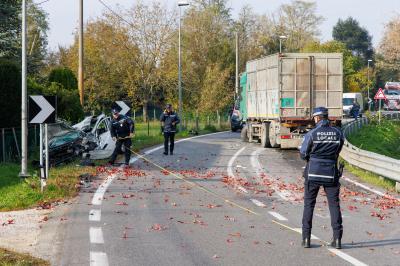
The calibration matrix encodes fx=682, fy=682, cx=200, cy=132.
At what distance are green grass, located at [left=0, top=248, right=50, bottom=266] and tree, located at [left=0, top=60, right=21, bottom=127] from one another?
14183 mm

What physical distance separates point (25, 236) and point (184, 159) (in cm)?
1234

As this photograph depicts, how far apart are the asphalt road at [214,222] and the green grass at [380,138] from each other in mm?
16827

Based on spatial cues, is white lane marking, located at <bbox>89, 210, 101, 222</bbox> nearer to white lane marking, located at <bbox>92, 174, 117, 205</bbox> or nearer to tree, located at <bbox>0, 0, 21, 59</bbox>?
white lane marking, located at <bbox>92, 174, 117, 205</bbox>

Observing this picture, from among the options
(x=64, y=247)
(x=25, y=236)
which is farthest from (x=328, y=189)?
(x=25, y=236)

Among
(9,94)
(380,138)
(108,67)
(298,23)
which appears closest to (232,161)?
(9,94)

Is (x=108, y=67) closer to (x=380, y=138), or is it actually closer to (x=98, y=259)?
(x=380, y=138)

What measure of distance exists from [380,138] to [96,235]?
3214 cm

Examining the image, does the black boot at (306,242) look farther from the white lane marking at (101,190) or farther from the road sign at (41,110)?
the road sign at (41,110)

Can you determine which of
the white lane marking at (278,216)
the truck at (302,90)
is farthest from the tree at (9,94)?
the white lane marking at (278,216)

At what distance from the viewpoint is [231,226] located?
1019 centimetres

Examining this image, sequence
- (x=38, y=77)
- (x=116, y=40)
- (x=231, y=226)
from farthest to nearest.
A: (x=116, y=40) → (x=38, y=77) → (x=231, y=226)

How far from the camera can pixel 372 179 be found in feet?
55.1

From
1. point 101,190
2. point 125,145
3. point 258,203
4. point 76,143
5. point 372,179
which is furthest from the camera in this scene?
point 76,143

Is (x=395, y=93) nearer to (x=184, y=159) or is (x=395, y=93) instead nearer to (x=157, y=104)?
(x=157, y=104)
